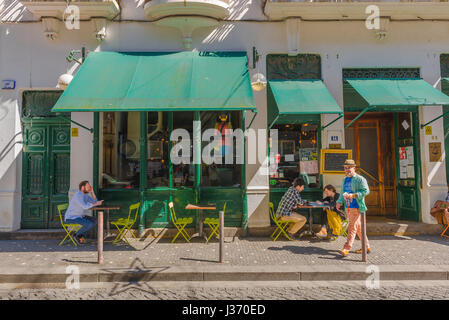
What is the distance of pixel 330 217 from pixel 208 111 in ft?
12.0

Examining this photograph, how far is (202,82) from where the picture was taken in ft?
22.9

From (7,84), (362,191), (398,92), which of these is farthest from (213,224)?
(7,84)

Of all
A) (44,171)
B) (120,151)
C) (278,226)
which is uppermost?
(120,151)

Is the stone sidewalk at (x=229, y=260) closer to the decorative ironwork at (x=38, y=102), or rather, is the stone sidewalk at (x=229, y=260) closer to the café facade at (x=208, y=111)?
the café facade at (x=208, y=111)

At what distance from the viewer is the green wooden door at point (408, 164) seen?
27.3ft

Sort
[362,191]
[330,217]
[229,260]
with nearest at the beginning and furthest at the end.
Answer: [229,260], [362,191], [330,217]

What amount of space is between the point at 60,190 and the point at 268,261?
5.34 meters

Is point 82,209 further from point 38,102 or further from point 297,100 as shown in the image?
point 297,100

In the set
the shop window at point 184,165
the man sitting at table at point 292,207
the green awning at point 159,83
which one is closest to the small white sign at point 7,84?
the green awning at point 159,83

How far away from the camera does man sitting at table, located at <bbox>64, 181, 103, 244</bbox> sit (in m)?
7.00

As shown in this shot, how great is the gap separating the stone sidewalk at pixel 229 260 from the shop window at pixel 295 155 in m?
1.54

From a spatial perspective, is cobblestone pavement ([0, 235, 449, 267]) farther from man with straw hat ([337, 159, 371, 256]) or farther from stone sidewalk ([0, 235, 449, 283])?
man with straw hat ([337, 159, 371, 256])

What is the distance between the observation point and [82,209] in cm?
704
